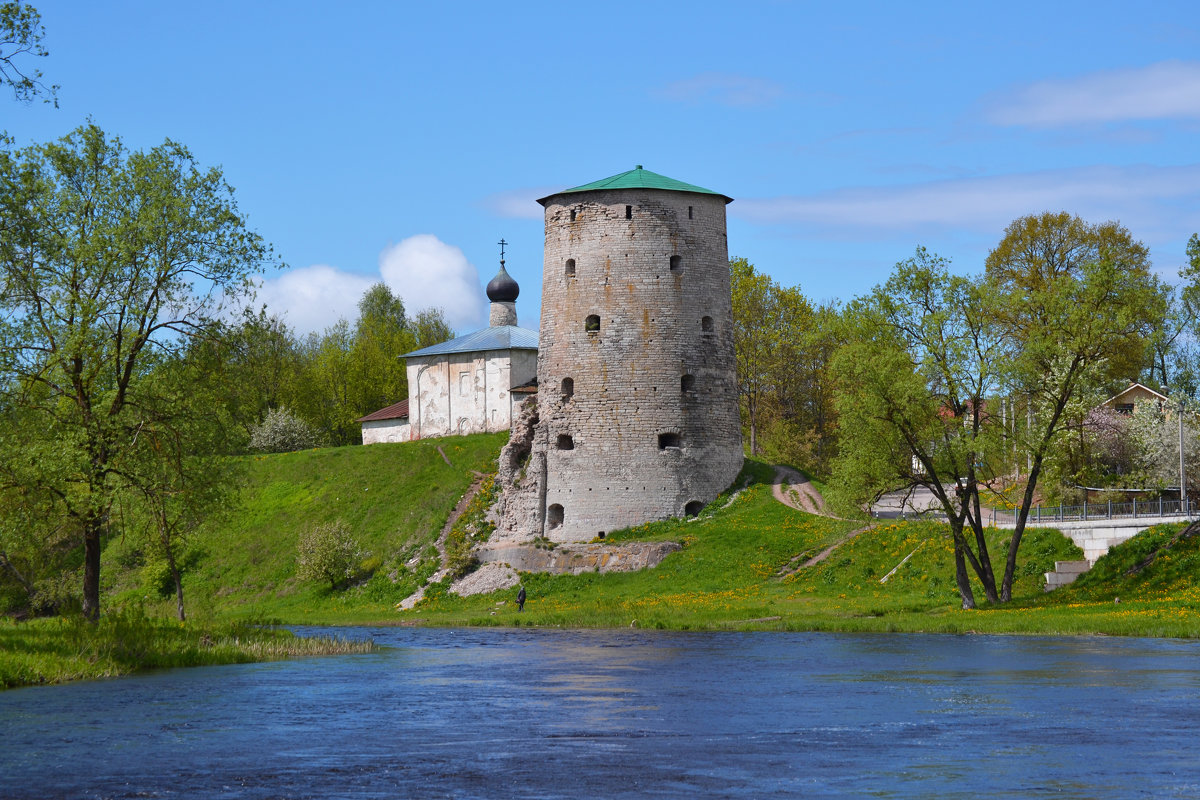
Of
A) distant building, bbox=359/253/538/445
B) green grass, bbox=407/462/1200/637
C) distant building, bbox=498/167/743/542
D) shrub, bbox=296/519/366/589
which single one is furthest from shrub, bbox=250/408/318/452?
green grass, bbox=407/462/1200/637

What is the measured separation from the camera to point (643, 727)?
19719mm

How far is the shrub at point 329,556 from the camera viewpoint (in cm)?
5266

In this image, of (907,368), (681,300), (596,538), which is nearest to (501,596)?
(596,538)

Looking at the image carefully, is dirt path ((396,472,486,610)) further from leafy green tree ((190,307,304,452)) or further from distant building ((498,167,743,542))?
leafy green tree ((190,307,304,452))

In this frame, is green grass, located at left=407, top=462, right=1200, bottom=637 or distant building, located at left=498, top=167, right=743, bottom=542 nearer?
green grass, located at left=407, top=462, right=1200, bottom=637

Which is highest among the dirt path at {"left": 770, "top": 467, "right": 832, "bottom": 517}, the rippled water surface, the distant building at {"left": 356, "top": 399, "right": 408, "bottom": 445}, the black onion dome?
the black onion dome

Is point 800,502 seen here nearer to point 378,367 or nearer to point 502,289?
point 502,289

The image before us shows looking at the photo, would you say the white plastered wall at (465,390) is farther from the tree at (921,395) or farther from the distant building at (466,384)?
the tree at (921,395)

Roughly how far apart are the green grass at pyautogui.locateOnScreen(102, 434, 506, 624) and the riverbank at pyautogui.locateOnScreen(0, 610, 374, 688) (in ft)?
52.6

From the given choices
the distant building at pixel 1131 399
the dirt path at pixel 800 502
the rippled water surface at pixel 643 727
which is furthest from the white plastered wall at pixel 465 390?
the rippled water surface at pixel 643 727

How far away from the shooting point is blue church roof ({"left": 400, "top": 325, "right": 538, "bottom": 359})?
66875 millimetres

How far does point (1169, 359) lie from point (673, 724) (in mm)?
49819

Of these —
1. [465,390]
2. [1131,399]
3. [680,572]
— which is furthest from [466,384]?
[1131,399]

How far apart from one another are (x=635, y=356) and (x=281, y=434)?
31.9 m
